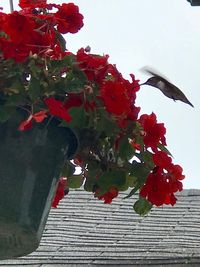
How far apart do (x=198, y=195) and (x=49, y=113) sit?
13.4 ft

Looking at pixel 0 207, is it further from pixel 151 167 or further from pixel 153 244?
pixel 153 244

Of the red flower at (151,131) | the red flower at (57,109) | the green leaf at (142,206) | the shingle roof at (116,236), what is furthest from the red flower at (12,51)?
the shingle roof at (116,236)

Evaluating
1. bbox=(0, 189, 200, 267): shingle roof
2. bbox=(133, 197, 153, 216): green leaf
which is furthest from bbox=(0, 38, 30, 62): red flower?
bbox=(0, 189, 200, 267): shingle roof

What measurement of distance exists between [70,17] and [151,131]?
33cm

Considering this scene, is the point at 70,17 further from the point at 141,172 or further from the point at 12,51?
the point at 141,172

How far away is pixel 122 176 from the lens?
7.92 feet

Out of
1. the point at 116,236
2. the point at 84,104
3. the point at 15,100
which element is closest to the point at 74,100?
the point at 84,104

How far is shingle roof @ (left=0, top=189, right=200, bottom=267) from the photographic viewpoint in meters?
4.62

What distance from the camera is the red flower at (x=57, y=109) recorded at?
2227 millimetres

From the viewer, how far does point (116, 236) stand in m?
5.30

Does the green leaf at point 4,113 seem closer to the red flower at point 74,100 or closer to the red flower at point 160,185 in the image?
the red flower at point 74,100

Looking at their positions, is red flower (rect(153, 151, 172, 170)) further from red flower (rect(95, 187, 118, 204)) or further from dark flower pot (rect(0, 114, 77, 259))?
dark flower pot (rect(0, 114, 77, 259))

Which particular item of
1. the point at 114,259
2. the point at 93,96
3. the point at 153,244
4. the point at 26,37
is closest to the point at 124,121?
the point at 93,96

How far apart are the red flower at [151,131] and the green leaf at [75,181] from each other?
212 mm
